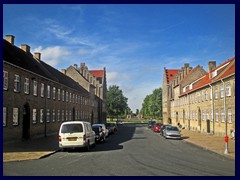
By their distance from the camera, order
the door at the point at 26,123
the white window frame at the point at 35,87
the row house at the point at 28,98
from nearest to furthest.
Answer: the row house at the point at 28,98 → the door at the point at 26,123 → the white window frame at the point at 35,87

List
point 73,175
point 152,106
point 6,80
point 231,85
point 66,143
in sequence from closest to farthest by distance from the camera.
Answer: point 73,175
point 66,143
point 6,80
point 231,85
point 152,106

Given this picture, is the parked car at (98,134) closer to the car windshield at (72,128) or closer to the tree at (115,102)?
the car windshield at (72,128)

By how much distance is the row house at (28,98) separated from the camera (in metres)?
21.5

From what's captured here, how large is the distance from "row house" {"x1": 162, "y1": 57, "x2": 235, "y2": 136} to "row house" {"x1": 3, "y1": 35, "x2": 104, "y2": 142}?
62.8ft

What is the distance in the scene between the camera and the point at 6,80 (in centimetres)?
2116

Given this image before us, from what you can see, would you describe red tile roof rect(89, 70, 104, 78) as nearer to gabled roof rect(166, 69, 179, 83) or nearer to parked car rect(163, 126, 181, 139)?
gabled roof rect(166, 69, 179, 83)

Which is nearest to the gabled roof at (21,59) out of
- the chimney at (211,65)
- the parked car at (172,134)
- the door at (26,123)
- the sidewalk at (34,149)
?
the door at (26,123)

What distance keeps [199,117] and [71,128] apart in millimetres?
29248

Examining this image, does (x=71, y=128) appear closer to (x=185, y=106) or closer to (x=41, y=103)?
(x=41, y=103)

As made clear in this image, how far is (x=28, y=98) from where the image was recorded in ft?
83.4

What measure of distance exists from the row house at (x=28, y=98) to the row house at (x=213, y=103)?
19153 mm

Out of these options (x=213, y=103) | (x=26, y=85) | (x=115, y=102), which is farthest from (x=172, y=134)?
(x=115, y=102)
